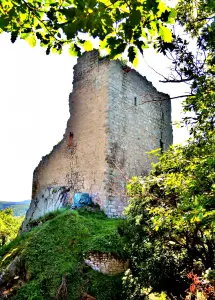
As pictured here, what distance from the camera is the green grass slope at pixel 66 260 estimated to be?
6613 mm

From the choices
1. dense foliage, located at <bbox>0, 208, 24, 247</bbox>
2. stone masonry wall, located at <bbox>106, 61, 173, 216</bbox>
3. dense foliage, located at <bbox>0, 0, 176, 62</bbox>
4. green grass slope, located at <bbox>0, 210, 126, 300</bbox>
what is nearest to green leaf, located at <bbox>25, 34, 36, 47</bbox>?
dense foliage, located at <bbox>0, 0, 176, 62</bbox>

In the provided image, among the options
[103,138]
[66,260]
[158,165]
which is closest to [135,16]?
[158,165]

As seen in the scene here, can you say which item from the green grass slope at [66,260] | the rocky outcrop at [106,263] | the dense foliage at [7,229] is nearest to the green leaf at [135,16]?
the green grass slope at [66,260]

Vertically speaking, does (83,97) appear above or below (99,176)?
above

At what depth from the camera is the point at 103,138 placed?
1121 cm

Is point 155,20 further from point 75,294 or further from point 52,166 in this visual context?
point 52,166

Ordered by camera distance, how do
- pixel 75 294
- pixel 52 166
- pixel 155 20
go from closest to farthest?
pixel 155 20 < pixel 75 294 < pixel 52 166

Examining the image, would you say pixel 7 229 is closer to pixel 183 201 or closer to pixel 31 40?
pixel 183 201

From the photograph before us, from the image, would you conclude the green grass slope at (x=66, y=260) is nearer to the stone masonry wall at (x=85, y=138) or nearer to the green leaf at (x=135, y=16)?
the stone masonry wall at (x=85, y=138)

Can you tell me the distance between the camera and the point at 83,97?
12.7 metres

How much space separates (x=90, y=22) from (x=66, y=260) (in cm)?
639

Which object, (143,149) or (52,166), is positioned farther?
(52,166)

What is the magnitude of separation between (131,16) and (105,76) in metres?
10.1

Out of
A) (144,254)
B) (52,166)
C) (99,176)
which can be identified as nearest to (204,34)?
(144,254)
